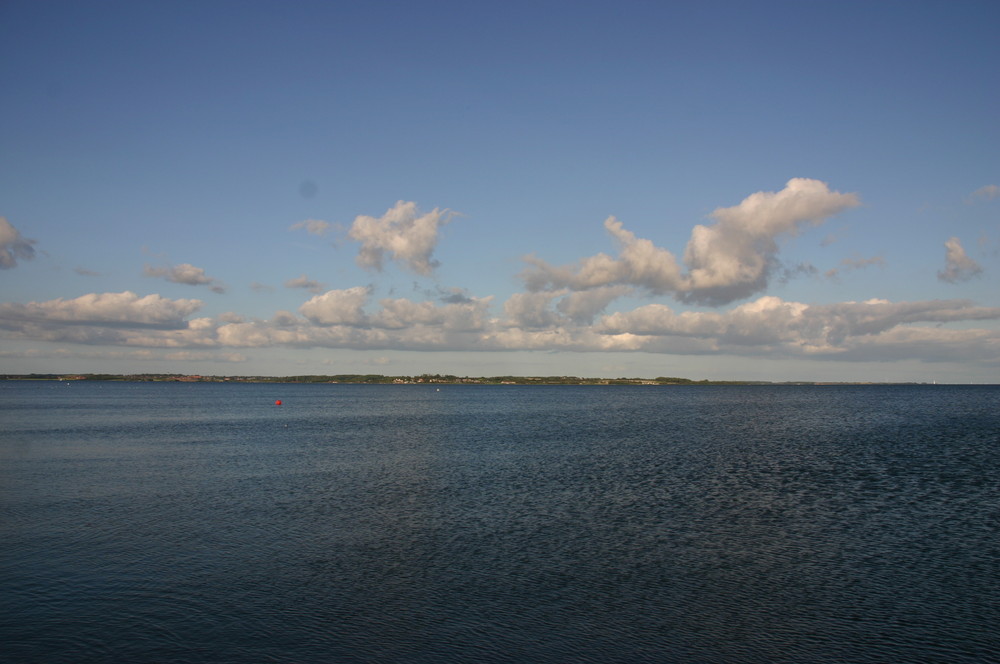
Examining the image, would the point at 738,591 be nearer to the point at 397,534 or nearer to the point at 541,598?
the point at 541,598

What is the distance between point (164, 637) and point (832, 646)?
20494mm

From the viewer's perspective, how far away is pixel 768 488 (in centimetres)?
4334

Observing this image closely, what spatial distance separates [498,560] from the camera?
26688mm

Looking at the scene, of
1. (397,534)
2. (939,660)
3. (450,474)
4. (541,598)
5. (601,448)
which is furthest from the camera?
(601,448)

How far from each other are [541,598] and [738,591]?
290 inches

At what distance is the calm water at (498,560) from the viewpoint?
19.3m

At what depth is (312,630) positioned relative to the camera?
65.2ft

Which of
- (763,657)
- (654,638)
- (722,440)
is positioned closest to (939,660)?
(763,657)

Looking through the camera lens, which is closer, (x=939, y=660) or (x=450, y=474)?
(x=939, y=660)

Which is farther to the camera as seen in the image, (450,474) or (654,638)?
(450,474)

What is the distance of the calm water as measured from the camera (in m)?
19.3

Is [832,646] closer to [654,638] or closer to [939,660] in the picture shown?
[939,660]

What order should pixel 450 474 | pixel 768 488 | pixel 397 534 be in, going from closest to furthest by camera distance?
pixel 397 534
pixel 768 488
pixel 450 474

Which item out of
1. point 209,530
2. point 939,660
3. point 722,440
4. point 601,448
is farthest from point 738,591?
point 722,440
